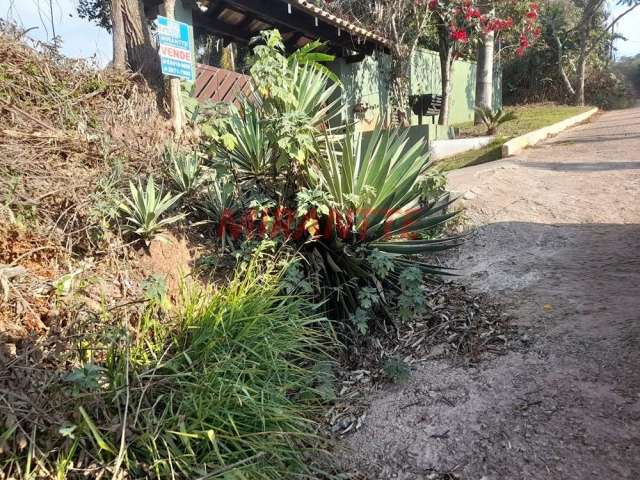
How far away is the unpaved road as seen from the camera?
2.14 m

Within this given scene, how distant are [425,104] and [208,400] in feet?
37.2

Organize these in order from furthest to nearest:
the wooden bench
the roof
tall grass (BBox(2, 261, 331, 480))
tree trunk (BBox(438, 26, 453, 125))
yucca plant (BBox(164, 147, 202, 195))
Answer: the wooden bench → tree trunk (BBox(438, 26, 453, 125)) → the roof → yucca plant (BBox(164, 147, 202, 195)) → tall grass (BBox(2, 261, 331, 480))

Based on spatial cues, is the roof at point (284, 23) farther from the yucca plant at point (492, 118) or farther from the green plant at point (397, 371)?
the green plant at point (397, 371)

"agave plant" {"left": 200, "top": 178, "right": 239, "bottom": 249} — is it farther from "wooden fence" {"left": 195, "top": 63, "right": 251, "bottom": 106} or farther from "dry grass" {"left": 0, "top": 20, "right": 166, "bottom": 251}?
"wooden fence" {"left": 195, "top": 63, "right": 251, "bottom": 106}

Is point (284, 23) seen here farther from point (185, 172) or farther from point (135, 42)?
point (185, 172)

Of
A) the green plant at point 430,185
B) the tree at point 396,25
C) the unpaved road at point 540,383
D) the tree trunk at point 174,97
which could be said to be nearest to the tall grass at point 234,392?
the unpaved road at point 540,383

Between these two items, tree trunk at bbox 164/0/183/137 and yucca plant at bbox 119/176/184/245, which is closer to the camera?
yucca plant at bbox 119/176/184/245

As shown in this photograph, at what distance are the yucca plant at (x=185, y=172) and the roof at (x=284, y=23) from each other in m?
5.06

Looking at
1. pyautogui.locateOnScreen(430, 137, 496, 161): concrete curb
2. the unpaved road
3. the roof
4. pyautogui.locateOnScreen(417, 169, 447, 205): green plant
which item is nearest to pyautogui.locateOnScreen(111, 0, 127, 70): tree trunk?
the roof

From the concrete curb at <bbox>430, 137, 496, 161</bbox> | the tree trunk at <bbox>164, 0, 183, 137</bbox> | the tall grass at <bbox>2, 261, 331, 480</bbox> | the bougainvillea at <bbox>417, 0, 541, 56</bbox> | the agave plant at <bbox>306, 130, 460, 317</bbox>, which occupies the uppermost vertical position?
the bougainvillea at <bbox>417, 0, 541, 56</bbox>

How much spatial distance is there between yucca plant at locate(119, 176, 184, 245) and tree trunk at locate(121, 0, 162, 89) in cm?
225

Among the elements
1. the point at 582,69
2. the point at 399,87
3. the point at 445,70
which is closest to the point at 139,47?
the point at 399,87

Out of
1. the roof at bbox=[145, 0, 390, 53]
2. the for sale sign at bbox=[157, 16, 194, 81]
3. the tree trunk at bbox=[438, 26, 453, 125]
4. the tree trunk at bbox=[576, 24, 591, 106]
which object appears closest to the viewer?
the for sale sign at bbox=[157, 16, 194, 81]

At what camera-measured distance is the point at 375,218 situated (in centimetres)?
361
